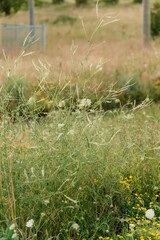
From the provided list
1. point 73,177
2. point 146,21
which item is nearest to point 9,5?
point 146,21

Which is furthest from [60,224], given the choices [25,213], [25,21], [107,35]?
[25,21]

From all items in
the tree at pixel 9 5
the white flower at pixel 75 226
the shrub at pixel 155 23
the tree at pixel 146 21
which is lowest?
the tree at pixel 9 5

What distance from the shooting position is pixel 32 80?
9906mm

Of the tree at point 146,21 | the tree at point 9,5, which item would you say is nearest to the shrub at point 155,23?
the tree at point 146,21

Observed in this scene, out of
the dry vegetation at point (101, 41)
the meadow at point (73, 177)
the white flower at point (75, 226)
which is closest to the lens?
the white flower at point (75, 226)

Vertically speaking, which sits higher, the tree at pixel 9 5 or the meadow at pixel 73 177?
the meadow at pixel 73 177

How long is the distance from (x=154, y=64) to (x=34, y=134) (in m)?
7.56

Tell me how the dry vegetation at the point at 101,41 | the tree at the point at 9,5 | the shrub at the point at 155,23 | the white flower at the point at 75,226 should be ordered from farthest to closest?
the tree at the point at 9,5, the shrub at the point at 155,23, the dry vegetation at the point at 101,41, the white flower at the point at 75,226

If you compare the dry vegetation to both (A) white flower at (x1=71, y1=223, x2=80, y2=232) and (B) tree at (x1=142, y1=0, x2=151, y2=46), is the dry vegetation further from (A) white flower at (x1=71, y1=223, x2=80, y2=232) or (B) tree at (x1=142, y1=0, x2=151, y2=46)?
(A) white flower at (x1=71, y1=223, x2=80, y2=232)

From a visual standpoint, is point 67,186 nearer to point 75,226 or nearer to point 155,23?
point 75,226

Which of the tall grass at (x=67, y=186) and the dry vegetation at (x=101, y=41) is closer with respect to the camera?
the tall grass at (x=67, y=186)

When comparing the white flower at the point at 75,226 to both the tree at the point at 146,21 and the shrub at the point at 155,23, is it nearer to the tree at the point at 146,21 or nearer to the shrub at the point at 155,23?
the tree at the point at 146,21

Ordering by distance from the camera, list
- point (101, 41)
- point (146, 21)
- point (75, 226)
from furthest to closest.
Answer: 1. point (101, 41)
2. point (146, 21)
3. point (75, 226)

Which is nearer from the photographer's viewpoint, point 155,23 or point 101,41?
point 155,23
